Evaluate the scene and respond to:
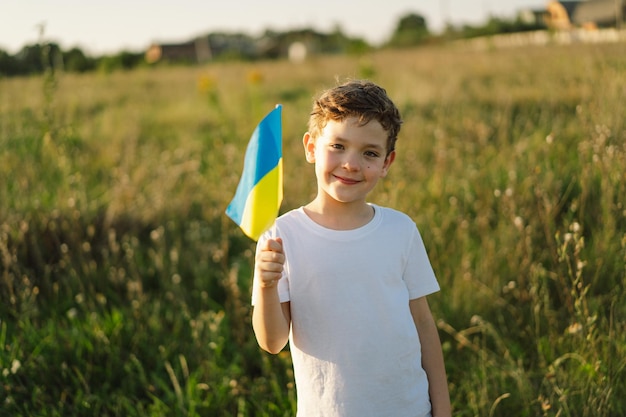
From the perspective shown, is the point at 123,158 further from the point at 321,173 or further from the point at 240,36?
the point at 240,36

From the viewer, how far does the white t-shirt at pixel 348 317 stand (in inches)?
60.5

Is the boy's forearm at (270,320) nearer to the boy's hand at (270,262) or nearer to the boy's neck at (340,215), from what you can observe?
the boy's hand at (270,262)

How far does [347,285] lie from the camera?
5.04ft

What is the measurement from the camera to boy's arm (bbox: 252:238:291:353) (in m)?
1.40

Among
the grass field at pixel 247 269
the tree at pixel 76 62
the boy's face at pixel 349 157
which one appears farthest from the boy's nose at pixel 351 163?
the tree at pixel 76 62

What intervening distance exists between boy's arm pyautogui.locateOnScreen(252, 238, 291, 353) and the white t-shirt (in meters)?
0.05

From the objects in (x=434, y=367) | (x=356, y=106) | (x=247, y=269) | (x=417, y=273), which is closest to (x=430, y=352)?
(x=434, y=367)

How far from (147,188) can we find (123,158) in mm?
1348

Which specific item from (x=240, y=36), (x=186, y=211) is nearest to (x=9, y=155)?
(x=186, y=211)

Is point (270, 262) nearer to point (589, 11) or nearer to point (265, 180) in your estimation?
point (265, 180)

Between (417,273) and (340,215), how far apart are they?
0.83ft

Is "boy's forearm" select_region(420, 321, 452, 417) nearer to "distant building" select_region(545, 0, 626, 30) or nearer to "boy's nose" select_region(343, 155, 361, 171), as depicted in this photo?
"boy's nose" select_region(343, 155, 361, 171)

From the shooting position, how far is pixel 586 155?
11.6 ft

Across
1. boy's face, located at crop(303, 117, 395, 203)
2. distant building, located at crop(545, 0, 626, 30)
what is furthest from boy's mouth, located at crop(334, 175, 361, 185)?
distant building, located at crop(545, 0, 626, 30)
